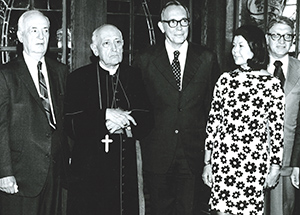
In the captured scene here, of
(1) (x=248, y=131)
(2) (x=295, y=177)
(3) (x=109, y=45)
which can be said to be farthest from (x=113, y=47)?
(2) (x=295, y=177)

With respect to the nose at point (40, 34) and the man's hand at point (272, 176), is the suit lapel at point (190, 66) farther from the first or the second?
the nose at point (40, 34)

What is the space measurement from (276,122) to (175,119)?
66cm

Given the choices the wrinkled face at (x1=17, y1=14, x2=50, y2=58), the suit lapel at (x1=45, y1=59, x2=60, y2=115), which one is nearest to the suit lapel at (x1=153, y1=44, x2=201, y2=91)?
the suit lapel at (x1=45, y1=59, x2=60, y2=115)

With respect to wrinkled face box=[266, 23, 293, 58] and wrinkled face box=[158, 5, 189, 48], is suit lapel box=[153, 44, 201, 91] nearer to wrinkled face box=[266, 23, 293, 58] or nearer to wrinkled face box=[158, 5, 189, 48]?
wrinkled face box=[158, 5, 189, 48]

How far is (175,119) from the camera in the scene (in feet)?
10.8

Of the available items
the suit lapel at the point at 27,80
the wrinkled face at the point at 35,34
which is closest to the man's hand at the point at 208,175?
the suit lapel at the point at 27,80

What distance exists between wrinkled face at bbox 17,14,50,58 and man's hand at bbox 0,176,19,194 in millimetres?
710

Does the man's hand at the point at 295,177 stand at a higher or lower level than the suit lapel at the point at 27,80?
lower

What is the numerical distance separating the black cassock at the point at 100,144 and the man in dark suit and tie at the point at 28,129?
0.41ft

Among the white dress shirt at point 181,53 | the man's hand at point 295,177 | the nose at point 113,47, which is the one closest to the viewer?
the nose at point 113,47

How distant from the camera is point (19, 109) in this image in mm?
2840

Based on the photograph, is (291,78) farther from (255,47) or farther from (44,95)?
(44,95)

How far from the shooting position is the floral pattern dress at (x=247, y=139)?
294 cm

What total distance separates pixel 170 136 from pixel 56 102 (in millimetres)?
768
